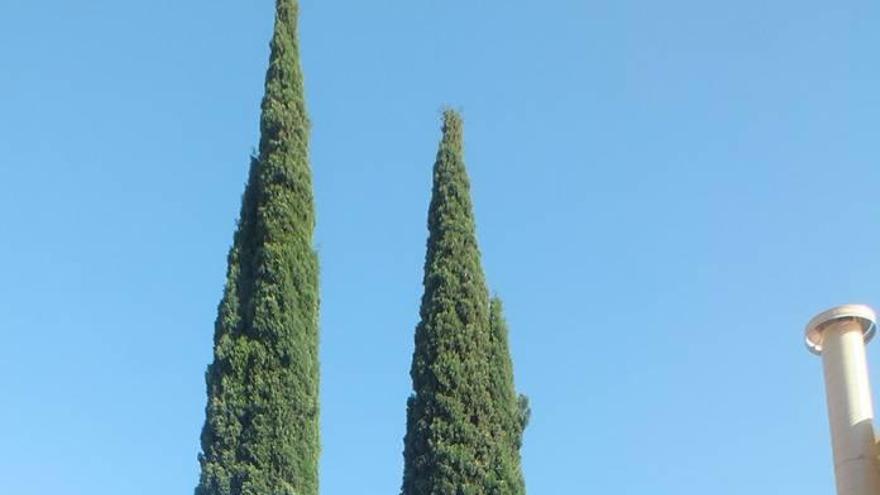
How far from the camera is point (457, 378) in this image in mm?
17703

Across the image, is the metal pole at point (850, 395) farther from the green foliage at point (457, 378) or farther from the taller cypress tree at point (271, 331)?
the taller cypress tree at point (271, 331)

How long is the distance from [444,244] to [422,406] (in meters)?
2.19

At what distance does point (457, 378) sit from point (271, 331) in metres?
2.38

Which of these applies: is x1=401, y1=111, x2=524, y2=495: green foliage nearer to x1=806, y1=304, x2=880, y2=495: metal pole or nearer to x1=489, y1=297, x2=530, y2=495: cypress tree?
x1=489, y1=297, x2=530, y2=495: cypress tree

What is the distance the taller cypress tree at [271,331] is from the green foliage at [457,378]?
1.35m

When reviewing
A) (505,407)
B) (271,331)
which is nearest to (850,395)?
(505,407)

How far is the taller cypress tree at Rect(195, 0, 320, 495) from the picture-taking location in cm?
1714

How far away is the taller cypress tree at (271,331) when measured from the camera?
17.1m

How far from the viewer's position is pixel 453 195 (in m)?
19.0

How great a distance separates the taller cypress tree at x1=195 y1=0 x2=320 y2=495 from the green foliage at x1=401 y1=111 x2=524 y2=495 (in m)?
1.35

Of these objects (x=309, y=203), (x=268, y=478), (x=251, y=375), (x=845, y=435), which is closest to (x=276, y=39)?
(x=309, y=203)

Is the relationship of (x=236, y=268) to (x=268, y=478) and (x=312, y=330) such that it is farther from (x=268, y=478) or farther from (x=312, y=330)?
(x=268, y=478)

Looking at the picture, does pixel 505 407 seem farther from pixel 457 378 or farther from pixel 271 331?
pixel 271 331

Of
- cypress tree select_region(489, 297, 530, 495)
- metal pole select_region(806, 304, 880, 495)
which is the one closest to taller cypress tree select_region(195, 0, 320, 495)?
cypress tree select_region(489, 297, 530, 495)
